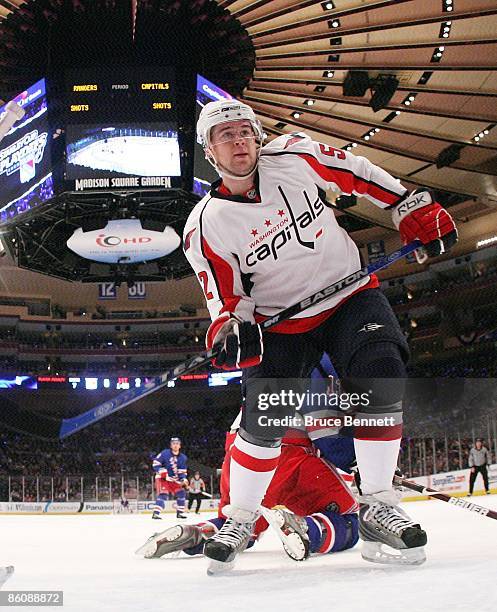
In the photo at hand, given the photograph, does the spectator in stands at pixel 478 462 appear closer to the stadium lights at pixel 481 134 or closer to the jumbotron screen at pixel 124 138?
the jumbotron screen at pixel 124 138

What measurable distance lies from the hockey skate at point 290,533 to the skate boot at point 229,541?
0.13m

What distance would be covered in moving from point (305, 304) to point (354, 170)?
1.62 ft

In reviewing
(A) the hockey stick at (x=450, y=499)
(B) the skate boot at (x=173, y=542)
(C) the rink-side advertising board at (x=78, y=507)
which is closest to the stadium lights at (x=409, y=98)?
(C) the rink-side advertising board at (x=78, y=507)

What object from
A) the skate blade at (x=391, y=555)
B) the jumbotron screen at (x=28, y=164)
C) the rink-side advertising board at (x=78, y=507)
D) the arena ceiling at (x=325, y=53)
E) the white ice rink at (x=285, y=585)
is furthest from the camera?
the rink-side advertising board at (x=78, y=507)

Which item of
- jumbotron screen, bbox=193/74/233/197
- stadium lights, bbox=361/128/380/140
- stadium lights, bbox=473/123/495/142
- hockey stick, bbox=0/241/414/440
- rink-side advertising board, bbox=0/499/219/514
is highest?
stadium lights, bbox=473/123/495/142

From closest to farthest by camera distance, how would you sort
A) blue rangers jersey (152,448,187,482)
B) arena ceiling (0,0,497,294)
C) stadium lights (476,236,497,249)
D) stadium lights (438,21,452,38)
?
arena ceiling (0,0,497,294) → stadium lights (438,21,452,38) → blue rangers jersey (152,448,187,482) → stadium lights (476,236,497,249)

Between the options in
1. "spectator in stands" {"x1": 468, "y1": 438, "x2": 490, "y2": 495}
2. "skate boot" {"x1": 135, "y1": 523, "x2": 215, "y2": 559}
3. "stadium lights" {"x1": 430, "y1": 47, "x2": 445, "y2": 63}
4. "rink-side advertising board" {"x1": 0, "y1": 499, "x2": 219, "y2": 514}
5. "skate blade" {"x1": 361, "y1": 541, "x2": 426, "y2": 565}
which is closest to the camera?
"skate blade" {"x1": 361, "y1": 541, "x2": 426, "y2": 565}

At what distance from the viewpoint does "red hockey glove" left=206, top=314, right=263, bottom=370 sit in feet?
6.52

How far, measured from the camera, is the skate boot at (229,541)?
1.81m

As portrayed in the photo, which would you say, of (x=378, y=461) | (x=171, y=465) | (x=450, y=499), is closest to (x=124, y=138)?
(x=171, y=465)

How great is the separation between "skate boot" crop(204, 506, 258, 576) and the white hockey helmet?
1.09 meters

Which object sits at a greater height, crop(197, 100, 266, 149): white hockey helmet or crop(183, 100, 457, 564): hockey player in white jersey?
crop(197, 100, 266, 149): white hockey helmet

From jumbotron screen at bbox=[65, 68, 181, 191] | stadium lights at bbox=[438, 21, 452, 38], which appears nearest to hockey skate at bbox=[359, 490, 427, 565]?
jumbotron screen at bbox=[65, 68, 181, 191]

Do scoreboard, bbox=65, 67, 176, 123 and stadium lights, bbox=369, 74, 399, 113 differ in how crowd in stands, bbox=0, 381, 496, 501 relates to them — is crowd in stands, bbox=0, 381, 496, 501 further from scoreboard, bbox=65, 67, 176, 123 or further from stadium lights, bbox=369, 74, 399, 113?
stadium lights, bbox=369, 74, 399, 113
